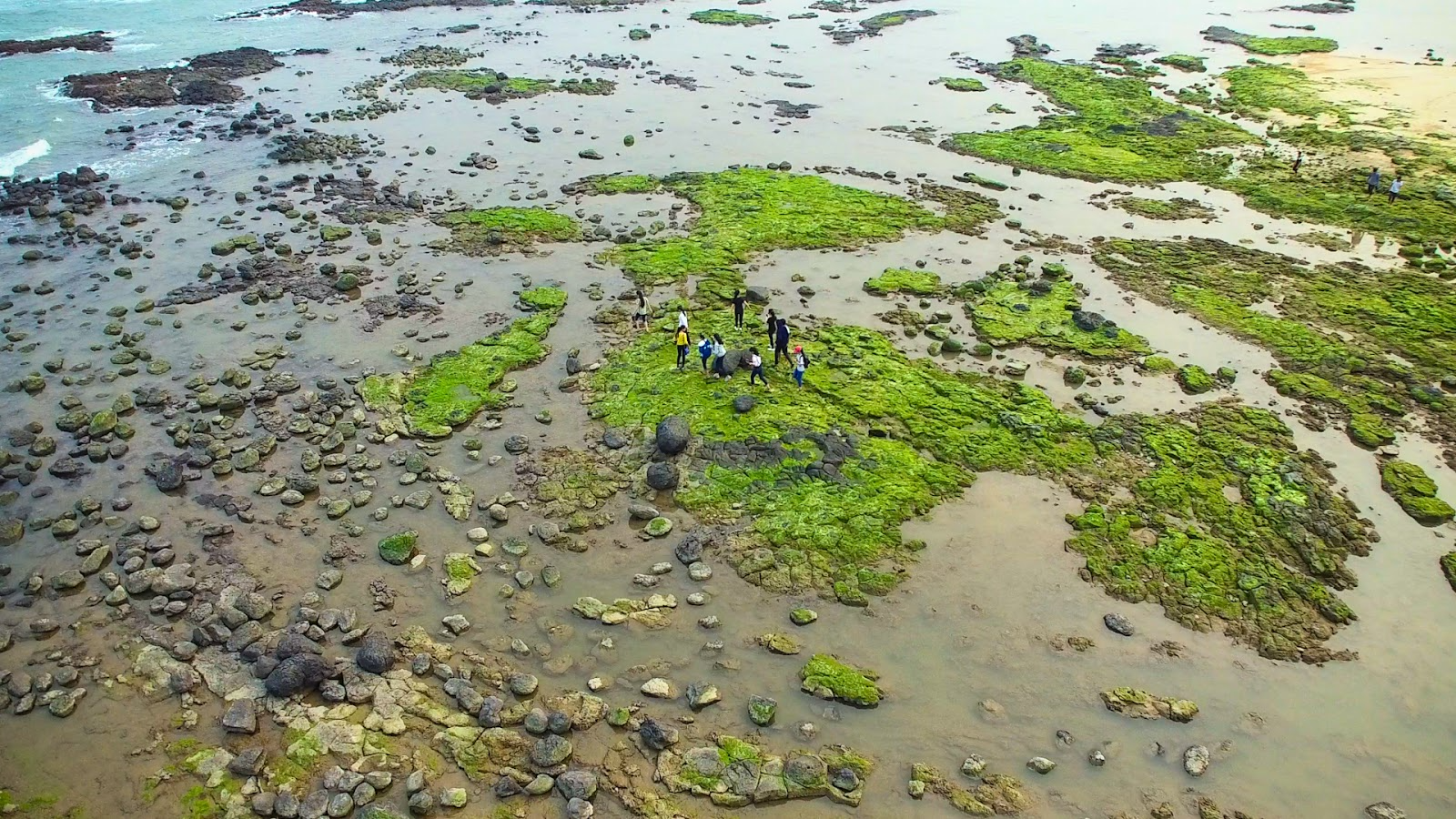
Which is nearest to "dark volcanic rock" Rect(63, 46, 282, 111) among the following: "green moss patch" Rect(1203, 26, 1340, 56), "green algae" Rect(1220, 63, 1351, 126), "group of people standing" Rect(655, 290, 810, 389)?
"group of people standing" Rect(655, 290, 810, 389)

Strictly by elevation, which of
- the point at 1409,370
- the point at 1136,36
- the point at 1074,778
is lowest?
the point at 1074,778

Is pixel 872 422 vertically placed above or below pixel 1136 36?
below

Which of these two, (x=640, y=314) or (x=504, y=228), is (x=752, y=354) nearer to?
(x=640, y=314)

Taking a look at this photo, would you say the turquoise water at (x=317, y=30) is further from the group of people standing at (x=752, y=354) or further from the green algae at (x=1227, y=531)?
the green algae at (x=1227, y=531)

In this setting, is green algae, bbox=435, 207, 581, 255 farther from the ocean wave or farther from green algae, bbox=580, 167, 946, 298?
the ocean wave

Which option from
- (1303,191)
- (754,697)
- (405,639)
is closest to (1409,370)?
(1303,191)

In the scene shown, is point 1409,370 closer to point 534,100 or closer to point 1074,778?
point 1074,778

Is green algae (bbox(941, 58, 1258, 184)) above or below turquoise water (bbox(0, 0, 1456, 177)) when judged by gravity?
below
